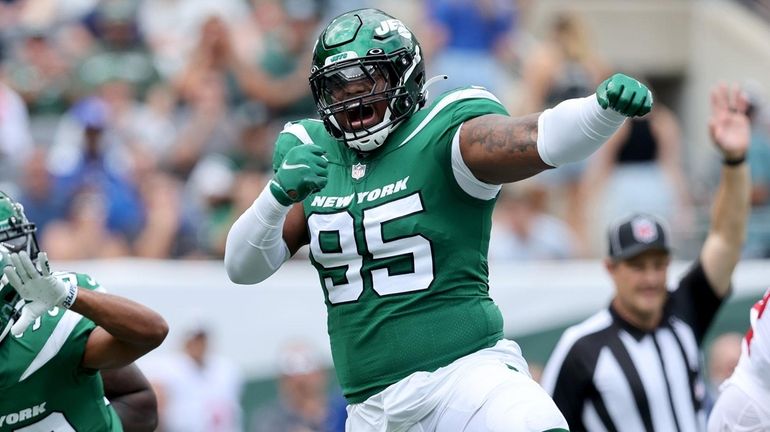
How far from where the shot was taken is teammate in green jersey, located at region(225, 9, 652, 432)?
455cm

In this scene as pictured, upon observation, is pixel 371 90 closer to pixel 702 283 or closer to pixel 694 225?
pixel 702 283

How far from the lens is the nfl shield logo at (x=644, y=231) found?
645cm

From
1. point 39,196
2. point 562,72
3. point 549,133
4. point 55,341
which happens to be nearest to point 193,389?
point 39,196

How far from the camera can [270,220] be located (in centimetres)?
473

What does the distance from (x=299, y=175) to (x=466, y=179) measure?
52 cm

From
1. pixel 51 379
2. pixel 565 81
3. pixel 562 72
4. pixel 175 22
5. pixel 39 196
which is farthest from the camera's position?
pixel 175 22

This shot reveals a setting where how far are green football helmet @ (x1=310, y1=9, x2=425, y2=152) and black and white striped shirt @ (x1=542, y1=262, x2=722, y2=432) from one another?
1787mm

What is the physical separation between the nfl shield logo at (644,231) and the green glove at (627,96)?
241 cm

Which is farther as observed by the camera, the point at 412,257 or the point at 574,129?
the point at 412,257

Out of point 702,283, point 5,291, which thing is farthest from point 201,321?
point 5,291

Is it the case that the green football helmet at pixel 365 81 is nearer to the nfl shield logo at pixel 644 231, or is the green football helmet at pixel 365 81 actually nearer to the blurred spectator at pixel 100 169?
the nfl shield logo at pixel 644 231

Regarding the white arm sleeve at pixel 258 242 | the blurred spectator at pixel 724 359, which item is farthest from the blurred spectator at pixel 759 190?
the white arm sleeve at pixel 258 242

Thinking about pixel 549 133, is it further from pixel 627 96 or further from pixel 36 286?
pixel 36 286

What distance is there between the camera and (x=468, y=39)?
11906 millimetres
